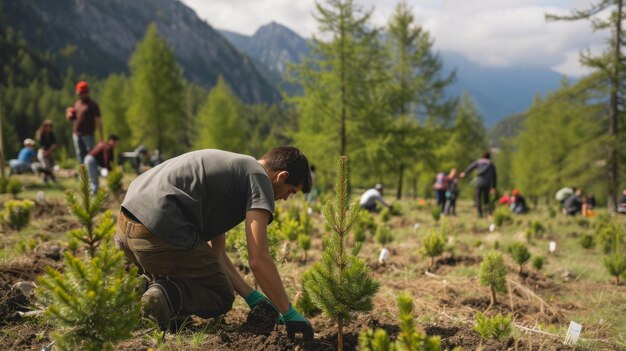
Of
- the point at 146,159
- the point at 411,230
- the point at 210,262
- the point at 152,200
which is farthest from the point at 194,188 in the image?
the point at 146,159

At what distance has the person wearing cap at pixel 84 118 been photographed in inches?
264

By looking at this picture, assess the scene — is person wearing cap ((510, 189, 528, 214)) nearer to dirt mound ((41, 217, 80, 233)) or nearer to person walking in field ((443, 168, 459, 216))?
person walking in field ((443, 168, 459, 216))

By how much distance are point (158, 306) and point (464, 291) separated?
9.12 feet

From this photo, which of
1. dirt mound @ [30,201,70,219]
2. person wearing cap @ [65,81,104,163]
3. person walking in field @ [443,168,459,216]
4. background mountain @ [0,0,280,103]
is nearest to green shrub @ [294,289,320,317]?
dirt mound @ [30,201,70,219]

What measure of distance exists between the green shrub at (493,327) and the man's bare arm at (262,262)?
1.10 meters

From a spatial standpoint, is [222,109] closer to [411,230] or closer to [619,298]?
[411,230]

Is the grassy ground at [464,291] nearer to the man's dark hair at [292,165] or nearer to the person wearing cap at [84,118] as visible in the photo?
the man's dark hair at [292,165]

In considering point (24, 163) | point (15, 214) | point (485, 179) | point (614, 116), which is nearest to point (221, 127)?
point (24, 163)

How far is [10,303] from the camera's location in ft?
8.16

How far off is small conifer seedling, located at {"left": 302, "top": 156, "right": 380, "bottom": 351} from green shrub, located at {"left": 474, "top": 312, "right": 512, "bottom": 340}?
0.75 metres

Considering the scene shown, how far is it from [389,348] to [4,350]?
2037 millimetres

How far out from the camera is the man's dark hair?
2.41 meters

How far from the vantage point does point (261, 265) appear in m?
2.09

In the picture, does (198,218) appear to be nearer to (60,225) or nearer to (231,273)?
(231,273)
